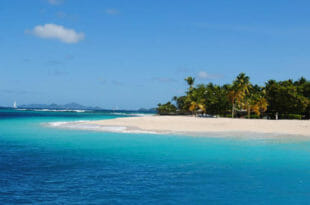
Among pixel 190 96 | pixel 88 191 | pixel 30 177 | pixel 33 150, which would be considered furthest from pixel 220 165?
pixel 190 96

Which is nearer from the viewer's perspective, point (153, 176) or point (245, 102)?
point (153, 176)

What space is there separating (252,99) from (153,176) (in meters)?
73.1

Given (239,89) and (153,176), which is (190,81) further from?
(153,176)

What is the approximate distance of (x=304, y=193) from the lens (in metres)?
12.7

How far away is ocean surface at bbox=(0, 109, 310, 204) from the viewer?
11648 millimetres

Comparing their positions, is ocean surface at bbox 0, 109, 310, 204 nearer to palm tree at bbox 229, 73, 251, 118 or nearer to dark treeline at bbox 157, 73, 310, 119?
dark treeline at bbox 157, 73, 310, 119

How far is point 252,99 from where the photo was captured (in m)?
83.2

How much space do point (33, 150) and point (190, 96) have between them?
7791 centimetres

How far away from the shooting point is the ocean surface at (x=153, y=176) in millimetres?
11648

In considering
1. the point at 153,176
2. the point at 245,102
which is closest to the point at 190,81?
the point at 245,102

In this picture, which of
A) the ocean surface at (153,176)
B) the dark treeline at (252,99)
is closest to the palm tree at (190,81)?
the dark treeline at (252,99)

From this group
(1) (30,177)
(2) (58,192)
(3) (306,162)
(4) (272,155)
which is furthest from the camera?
(4) (272,155)

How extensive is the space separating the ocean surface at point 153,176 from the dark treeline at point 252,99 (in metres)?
52.2

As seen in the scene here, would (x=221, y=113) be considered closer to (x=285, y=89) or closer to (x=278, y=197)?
(x=285, y=89)
